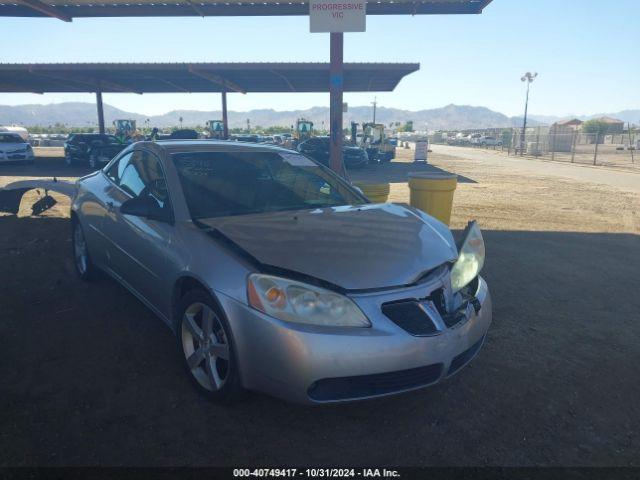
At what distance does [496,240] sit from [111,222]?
5.93 meters

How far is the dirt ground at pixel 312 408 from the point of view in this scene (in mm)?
2439

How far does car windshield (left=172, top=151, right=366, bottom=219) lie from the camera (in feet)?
10.9

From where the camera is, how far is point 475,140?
72.7 meters

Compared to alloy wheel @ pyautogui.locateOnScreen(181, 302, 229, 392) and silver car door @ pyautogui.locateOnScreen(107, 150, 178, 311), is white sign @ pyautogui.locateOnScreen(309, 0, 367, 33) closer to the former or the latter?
silver car door @ pyautogui.locateOnScreen(107, 150, 178, 311)

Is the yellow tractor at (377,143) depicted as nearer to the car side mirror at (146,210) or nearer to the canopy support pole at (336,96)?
the canopy support pole at (336,96)

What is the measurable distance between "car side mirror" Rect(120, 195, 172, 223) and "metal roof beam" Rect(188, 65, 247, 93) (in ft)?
70.5

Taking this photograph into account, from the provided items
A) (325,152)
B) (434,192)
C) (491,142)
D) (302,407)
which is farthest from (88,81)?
(491,142)

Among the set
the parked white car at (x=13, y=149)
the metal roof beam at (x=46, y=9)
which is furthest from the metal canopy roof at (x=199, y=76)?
the metal roof beam at (x=46, y=9)

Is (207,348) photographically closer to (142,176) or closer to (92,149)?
(142,176)

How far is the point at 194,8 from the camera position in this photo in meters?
14.0

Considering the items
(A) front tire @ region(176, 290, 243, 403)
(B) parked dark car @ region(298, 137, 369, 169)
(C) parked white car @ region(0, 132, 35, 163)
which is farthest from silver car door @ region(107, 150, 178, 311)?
(C) parked white car @ region(0, 132, 35, 163)

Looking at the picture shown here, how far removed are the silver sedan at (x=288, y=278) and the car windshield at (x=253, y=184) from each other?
0.5 inches

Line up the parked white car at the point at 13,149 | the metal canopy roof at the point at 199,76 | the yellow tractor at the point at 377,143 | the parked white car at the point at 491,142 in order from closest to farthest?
the parked white car at the point at 13,149, the metal canopy roof at the point at 199,76, the yellow tractor at the point at 377,143, the parked white car at the point at 491,142

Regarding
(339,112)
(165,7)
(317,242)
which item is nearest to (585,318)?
(317,242)
